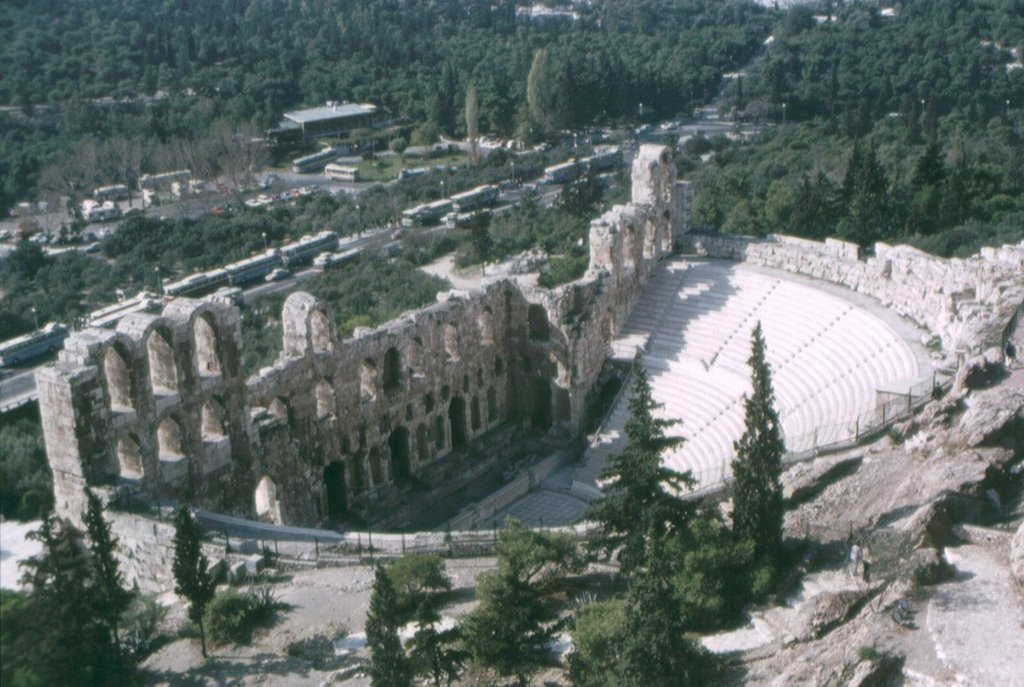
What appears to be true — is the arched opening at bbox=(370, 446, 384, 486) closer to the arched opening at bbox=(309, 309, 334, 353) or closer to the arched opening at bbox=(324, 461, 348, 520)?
the arched opening at bbox=(324, 461, 348, 520)

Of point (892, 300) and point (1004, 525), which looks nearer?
point (1004, 525)

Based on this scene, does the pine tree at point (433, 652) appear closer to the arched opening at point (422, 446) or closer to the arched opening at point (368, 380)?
the arched opening at point (368, 380)

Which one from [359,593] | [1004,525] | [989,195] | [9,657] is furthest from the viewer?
[989,195]

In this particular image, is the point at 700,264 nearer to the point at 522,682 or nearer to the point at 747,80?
the point at 522,682

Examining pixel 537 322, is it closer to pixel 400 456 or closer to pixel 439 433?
pixel 439 433

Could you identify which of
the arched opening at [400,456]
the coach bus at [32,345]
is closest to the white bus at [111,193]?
the coach bus at [32,345]

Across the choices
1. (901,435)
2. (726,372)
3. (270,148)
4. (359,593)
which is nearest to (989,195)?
(726,372)

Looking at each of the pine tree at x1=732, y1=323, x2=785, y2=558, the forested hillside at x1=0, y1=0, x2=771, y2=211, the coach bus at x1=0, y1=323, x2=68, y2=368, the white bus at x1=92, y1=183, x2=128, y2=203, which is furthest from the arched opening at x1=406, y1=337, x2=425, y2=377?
the forested hillside at x1=0, y1=0, x2=771, y2=211
